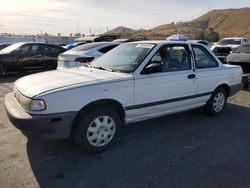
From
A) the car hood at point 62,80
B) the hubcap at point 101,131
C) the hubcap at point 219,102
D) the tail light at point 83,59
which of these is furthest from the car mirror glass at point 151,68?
the tail light at point 83,59

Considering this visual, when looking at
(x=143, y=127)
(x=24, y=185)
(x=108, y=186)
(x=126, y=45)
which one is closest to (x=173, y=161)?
(x=108, y=186)

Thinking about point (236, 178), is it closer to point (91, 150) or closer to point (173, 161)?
point (173, 161)

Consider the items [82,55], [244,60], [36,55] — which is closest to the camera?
[82,55]

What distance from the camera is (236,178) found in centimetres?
361

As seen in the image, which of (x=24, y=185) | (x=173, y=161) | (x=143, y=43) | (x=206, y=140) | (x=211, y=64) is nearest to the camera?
(x=24, y=185)

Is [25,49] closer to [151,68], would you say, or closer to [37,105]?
[151,68]

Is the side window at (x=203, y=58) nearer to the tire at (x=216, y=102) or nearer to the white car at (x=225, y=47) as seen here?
the tire at (x=216, y=102)

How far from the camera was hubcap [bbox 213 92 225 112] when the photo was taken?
241 inches

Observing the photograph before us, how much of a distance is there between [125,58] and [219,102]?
2.44 metres

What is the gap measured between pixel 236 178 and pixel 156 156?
1.10m

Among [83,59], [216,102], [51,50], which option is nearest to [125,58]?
[216,102]

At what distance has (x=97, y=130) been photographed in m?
4.18

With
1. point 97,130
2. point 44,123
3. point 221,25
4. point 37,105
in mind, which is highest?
point 221,25

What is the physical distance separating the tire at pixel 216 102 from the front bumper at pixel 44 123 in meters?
3.24
